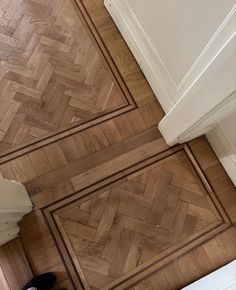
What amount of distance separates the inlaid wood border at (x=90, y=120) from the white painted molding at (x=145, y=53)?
11 cm

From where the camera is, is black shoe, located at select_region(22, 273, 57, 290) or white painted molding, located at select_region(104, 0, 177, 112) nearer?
black shoe, located at select_region(22, 273, 57, 290)

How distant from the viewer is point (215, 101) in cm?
92

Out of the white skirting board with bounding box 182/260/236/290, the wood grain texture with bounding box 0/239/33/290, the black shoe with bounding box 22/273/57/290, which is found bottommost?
the white skirting board with bounding box 182/260/236/290

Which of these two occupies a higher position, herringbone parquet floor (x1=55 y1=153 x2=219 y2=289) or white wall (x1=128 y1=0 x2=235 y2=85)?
white wall (x1=128 y1=0 x2=235 y2=85)

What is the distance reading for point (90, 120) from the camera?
1376 mm

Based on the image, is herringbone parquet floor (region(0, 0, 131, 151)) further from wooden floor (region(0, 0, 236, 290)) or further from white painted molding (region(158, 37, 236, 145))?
white painted molding (region(158, 37, 236, 145))

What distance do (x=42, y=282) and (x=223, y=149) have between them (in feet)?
2.72

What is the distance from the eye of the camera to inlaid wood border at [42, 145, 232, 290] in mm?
1204

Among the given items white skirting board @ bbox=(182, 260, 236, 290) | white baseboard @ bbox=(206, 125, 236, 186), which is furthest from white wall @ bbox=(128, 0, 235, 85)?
white skirting board @ bbox=(182, 260, 236, 290)

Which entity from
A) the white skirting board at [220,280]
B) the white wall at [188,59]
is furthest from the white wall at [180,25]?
the white skirting board at [220,280]

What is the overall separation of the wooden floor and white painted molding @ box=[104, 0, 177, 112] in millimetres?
49

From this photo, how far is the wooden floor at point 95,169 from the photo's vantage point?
1.22m

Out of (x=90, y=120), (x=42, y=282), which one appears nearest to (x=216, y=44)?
(x=90, y=120)

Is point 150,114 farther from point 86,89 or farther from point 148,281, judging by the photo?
point 148,281
